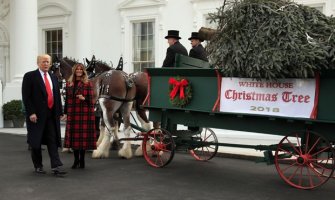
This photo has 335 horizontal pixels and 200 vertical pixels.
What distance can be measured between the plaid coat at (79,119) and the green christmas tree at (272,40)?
2333mm

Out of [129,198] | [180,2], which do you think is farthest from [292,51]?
[180,2]

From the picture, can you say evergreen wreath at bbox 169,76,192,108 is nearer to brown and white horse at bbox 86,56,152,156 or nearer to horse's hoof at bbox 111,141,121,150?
brown and white horse at bbox 86,56,152,156

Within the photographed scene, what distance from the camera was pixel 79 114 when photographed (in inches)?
306

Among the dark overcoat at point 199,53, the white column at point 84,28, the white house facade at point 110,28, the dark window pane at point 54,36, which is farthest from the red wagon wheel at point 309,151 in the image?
the dark window pane at point 54,36

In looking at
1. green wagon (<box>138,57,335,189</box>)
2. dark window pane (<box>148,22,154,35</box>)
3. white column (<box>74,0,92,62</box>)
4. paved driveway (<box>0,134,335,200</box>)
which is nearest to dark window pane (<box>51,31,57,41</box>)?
white column (<box>74,0,92,62</box>)

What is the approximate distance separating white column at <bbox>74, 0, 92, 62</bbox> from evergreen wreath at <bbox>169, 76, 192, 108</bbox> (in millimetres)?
9337

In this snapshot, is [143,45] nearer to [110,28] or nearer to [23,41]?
[110,28]

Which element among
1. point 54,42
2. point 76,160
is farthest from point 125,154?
point 54,42

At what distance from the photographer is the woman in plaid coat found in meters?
7.71

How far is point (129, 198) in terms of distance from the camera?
235 inches

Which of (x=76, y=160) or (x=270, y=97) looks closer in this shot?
(x=270, y=97)

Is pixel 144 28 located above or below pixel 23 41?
above

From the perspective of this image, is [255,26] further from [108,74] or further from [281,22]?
[108,74]

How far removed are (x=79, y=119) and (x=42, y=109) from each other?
77 centimetres
